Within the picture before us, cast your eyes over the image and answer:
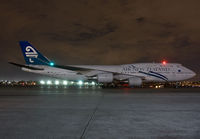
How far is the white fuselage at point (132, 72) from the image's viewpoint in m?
30.9

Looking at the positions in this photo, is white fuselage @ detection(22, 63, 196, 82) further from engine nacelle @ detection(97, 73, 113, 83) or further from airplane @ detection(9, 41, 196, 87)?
engine nacelle @ detection(97, 73, 113, 83)

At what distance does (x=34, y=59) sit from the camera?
31453mm

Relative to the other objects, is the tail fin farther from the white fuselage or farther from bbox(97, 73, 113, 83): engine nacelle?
bbox(97, 73, 113, 83): engine nacelle

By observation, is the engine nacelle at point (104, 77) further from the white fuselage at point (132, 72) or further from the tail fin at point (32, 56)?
the tail fin at point (32, 56)

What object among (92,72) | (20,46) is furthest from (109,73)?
(20,46)

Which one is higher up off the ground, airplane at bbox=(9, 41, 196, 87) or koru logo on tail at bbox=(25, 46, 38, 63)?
koru logo on tail at bbox=(25, 46, 38, 63)

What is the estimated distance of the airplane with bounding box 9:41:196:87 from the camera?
1212 inches

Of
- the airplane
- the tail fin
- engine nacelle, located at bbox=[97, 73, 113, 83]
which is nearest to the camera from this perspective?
engine nacelle, located at bbox=[97, 73, 113, 83]

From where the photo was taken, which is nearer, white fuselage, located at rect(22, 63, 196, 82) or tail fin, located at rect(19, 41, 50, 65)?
white fuselage, located at rect(22, 63, 196, 82)

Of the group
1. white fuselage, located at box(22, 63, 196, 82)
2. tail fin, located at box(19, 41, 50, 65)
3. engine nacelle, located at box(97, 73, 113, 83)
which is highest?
tail fin, located at box(19, 41, 50, 65)

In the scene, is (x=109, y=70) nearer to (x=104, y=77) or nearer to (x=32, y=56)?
(x=104, y=77)

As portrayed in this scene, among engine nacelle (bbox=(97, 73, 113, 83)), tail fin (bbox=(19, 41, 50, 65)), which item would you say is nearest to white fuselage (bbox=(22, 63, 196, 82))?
tail fin (bbox=(19, 41, 50, 65))

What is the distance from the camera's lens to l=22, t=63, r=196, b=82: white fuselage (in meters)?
30.9

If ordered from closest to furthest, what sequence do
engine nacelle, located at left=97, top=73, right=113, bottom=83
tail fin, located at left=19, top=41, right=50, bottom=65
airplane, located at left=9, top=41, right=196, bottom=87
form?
engine nacelle, located at left=97, top=73, right=113, bottom=83, airplane, located at left=9, top=41, right=196, bottom=87, tail fin, located at left=19, top=41, right=50, bottom=65
